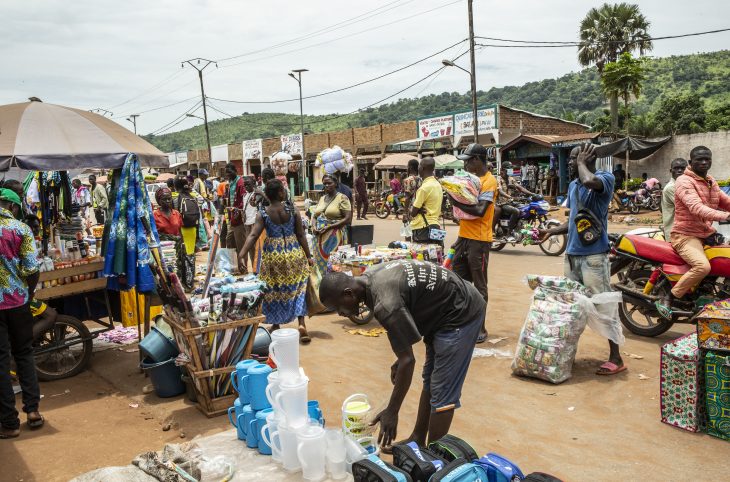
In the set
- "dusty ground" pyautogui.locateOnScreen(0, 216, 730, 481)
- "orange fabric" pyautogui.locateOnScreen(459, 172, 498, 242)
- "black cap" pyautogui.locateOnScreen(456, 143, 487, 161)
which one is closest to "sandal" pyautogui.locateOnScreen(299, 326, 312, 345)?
"dusty ground" pyautogui.locateOnScreen(0, 216, 730, 481)

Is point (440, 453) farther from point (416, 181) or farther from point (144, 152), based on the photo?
point (416, 181)

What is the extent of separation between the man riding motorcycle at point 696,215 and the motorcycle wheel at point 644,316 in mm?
340

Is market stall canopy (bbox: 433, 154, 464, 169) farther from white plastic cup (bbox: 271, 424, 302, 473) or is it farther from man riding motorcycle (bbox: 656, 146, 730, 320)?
white plastic cup (bbox: 271, 424, 302, 473)

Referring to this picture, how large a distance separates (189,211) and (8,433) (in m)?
5.51

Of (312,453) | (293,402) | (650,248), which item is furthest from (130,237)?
(650,248)

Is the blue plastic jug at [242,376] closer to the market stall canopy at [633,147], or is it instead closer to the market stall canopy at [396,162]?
the market stall canopy at [633,147]

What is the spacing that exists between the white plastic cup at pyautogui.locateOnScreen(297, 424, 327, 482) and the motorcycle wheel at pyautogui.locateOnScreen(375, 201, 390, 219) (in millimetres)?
21096

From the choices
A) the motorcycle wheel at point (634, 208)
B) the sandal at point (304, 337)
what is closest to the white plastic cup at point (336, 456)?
the sandal at point (304, 337)

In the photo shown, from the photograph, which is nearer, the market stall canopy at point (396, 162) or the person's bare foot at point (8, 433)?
the person's bare foot at point (8, 433)

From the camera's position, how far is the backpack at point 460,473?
2.48 m

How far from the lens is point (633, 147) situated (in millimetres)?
19703

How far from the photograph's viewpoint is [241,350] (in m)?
4.78

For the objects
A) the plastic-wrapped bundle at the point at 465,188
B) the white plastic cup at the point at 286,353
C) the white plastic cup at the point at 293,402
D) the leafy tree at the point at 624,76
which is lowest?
the white plastic cup at the point at 293,402

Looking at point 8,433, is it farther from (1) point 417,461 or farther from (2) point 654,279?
(2) point 654,279
